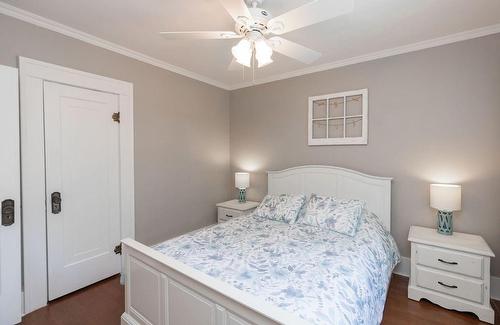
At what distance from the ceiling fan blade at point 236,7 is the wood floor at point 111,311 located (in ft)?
8.12

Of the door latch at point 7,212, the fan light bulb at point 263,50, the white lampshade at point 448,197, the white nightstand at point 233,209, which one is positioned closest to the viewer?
the fan light bulb at point 263,50

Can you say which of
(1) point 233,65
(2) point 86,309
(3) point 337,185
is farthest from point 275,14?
(2) point 86,309

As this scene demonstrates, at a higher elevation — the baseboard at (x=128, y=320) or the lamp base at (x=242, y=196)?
the lamp base at (x=242, y=196)

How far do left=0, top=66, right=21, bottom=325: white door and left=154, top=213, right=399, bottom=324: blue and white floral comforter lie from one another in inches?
46.3

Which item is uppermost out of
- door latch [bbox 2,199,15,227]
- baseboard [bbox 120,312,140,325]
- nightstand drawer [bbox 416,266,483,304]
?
door latch [bbox 2,199,15,227]

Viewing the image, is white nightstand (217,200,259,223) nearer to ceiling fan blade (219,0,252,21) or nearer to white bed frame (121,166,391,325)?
white bed frame (121,166,391,325)

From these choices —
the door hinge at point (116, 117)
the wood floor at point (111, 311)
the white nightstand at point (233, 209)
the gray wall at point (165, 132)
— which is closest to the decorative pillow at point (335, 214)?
the wood floor at point (111, 311)

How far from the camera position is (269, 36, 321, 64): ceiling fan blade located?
68.4 inches

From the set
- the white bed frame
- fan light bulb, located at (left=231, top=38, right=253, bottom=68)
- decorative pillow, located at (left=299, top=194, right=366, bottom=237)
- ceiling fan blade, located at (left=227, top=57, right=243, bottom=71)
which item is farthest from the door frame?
decorative pillow, located at (left=299, top=194, right=366, bottom=237)

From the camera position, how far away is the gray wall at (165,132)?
2.23 metres

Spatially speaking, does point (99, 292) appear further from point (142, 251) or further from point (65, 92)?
point (65, 92)

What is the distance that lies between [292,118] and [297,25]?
193cm

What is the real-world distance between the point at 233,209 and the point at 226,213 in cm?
18

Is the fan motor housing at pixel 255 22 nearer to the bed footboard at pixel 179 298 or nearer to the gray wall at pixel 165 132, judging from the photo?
the bed footboard at pixel 179 298
